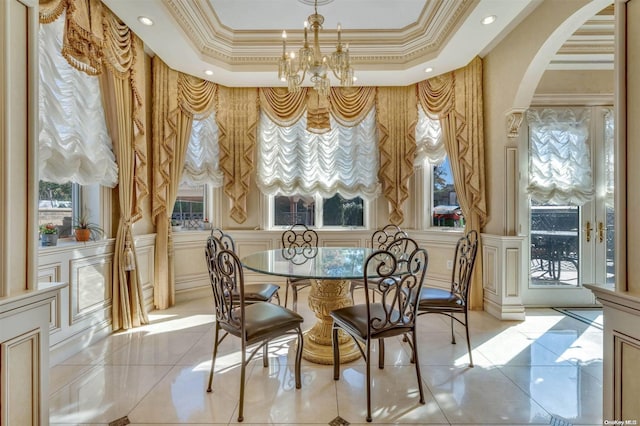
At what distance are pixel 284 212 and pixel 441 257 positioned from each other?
2.28 metres

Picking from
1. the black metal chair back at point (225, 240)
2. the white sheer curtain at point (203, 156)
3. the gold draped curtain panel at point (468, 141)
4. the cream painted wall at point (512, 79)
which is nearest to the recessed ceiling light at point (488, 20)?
the cream painted wall at point (512, 79)

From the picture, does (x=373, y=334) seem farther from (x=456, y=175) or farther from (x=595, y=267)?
(x=595, y=267)

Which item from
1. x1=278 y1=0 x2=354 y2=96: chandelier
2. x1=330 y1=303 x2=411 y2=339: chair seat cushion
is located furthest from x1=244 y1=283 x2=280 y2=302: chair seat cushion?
x1=278 y1=0 x2=354 y2=96: chandelier

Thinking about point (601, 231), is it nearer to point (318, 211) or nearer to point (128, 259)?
point (318, 211)

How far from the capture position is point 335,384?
82.3 inches

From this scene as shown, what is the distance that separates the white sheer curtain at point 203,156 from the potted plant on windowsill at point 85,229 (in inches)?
51.8

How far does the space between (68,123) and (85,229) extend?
89cm

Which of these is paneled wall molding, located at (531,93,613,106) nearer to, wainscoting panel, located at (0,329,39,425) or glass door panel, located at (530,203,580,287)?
glass door panel, located at (530,203,580,287)

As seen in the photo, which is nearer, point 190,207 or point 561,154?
point 561,154

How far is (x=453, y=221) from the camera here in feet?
13.7

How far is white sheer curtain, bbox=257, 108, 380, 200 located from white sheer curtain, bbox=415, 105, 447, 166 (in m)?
0.59

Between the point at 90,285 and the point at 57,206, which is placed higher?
the point at 57,206

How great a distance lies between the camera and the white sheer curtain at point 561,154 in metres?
3.59

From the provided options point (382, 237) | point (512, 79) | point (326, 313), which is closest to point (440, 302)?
point (326, 313)
